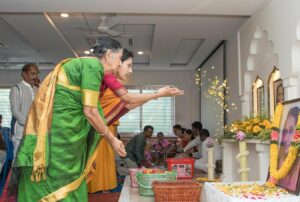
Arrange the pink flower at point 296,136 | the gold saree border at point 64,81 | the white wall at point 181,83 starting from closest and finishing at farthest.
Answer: the gold saree border at point 64,81 → the pink flower at point 296,136 → the white wall at point 181,83

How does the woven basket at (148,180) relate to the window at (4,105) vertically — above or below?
below

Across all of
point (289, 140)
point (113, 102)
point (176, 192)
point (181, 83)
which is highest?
point (181, 83)

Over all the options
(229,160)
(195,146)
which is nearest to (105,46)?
(229,160)

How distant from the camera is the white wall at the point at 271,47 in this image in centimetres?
411

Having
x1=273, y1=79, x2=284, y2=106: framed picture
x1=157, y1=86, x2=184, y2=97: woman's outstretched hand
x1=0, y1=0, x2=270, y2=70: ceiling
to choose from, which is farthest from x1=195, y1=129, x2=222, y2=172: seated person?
x1=157, y1=86, x2=184, y2=97: woman's outstretched hand

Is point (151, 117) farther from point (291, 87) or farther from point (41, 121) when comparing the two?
point (41, 121)

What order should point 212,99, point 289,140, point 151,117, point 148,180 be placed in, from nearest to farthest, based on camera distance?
point 289,140 → point 148,180 → point 212,99 → point 151,117

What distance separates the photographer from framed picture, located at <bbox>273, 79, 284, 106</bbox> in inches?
182

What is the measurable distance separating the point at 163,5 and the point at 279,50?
62.2 inches

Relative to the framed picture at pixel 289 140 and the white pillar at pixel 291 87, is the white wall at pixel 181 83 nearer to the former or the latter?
the white pillar at pixel 291 87

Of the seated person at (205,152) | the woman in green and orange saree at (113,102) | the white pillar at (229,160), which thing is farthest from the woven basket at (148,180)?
the seated person at (205,152)

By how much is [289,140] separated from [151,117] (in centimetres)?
864

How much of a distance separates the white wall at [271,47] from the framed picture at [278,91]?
0.20m

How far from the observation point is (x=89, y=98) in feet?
6.19
